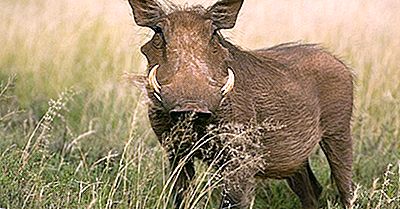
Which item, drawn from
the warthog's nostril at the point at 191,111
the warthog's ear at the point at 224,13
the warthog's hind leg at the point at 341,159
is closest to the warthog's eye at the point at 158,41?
the warthog's ear at the point at 224,13

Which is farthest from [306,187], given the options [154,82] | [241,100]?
[154,82]

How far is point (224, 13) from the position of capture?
5.05 m

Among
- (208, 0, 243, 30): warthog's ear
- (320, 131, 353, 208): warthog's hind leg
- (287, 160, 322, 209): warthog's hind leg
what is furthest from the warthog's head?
(287, 160, 322, 209): warthog's hind leg

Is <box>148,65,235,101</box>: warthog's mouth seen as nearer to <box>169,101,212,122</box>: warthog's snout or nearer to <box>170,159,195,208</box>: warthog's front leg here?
<box>169,101,212,122</box>: warthog's snout

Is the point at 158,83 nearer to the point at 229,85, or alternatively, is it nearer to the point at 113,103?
the point at 229,85

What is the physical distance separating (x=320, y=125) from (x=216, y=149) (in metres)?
0.97

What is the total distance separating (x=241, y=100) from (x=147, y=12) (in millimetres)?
648

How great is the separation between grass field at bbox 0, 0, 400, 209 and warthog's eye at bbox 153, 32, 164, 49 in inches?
20.2

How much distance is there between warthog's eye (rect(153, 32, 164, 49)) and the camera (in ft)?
16.1

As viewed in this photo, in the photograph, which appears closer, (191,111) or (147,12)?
(191,111)

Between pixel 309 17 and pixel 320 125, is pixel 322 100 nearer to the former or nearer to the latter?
pixel 320 125

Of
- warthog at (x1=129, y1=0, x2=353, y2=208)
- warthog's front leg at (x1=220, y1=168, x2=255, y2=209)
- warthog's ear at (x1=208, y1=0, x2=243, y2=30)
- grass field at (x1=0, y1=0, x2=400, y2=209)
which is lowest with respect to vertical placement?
grass field at (x1=0, y1=0, x2=400, y2=209)

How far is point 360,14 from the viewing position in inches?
417

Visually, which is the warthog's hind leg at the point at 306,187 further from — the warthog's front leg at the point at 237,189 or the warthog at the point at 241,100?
the warthog's front leg at the point at 237,189
